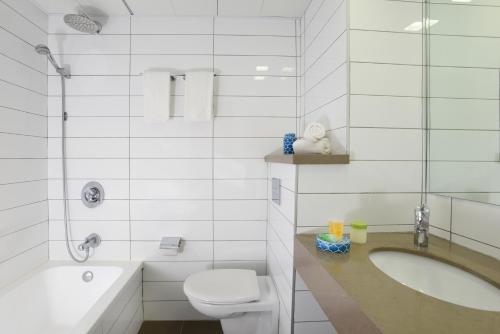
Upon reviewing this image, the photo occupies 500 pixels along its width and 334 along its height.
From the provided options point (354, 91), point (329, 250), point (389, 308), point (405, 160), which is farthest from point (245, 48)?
point (389, 308)

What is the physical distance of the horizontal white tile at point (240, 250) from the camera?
1875 mm

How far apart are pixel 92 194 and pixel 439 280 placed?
2065mm

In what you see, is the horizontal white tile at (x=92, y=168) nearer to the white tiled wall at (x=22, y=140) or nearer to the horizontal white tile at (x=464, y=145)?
the white tiled wall at (x=22, y=140)

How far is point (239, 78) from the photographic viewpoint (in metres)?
1.84

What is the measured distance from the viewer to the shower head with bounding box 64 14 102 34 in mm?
1539

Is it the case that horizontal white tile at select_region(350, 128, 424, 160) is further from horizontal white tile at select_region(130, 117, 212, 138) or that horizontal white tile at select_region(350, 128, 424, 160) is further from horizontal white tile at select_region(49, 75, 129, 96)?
horizontal white tile at select_region(49, 75, 129, 96)

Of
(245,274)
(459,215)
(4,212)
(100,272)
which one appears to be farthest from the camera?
(100,272)

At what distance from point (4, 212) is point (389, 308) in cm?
201

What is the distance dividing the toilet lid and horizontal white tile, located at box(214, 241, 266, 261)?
0.68ft

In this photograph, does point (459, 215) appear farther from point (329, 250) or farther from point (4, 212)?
point (4, 212)

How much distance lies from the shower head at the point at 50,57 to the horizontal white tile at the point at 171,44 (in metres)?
0.49

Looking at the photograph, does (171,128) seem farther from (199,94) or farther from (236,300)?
(236,300)

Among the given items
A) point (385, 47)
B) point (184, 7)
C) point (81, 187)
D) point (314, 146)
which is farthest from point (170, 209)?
point (385, 47)

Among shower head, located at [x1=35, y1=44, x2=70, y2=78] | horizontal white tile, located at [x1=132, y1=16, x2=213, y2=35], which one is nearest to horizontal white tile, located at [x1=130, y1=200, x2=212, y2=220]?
shower head, located at [x1=35, y1=44, x2=70, y2=78]
